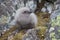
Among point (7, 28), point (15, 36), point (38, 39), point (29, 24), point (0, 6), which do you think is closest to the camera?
point (38, 39)

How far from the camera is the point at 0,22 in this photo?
6082 millimetres

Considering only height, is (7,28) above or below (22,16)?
below

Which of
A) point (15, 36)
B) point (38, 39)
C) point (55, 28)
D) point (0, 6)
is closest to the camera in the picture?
point (55, 28)

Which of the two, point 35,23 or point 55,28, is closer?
point 55,28

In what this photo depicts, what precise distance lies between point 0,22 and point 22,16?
0.86 meters

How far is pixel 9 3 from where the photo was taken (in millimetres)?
6395

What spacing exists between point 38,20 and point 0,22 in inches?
40.4

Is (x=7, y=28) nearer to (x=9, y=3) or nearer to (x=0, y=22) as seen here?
(x=0, y=22)

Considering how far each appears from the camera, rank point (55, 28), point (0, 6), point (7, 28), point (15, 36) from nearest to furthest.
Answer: point (55, 28), point (15, 36), point (7, 28), point (0, 6)

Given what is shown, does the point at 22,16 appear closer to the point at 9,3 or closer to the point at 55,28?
the point at 9,3

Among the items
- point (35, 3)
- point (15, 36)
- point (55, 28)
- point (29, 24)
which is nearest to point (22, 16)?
point (29, 24)

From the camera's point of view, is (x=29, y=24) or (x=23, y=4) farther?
(x=23, y=4)

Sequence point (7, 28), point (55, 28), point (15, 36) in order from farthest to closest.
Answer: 1. point (7, 28)
2. point (15, 36)
3. point (55, 28)

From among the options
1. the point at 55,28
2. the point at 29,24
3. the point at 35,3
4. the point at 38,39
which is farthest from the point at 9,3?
the point at 55,28
